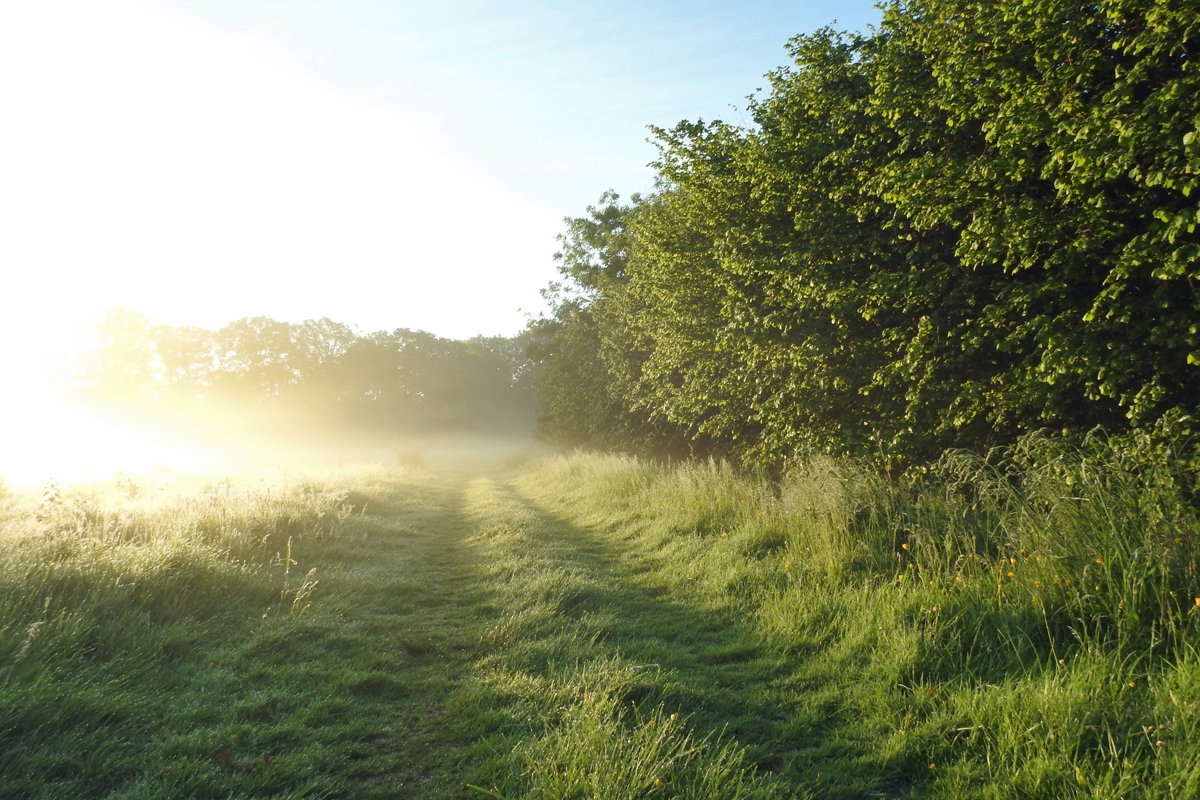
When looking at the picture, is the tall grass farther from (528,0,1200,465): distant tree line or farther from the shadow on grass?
(528,0,1200,465): distant tree line

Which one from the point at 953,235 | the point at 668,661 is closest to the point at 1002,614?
the point at 668,661

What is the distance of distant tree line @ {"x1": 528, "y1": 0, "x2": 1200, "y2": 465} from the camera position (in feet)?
17.9

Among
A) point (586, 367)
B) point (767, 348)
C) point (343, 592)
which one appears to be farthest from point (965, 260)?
point (586, 367)

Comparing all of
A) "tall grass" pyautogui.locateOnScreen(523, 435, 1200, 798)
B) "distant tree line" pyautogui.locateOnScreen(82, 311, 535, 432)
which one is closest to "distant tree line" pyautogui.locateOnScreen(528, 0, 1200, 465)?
"tall grass" pyautogui.locateOnScreen(523, 435, 1200, 798)

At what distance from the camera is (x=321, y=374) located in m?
79.9

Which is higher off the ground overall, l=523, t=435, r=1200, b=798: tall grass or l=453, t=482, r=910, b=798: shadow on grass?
l=523, t=435, r=1200, b=798: tall grass

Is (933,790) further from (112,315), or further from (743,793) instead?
(112,315)

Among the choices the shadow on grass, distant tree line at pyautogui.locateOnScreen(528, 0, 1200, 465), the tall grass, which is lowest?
the shadow on grass

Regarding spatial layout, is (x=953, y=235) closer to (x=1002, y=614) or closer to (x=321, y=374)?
(x=1002, y=614)

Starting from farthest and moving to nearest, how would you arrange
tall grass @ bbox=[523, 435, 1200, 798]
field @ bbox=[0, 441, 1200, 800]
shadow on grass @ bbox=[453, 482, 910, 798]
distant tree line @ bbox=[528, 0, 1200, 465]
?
distant tree line @ bbox=[528, 0, 1200, 465], shadow on grass @ bbox=[453, 482, 910, 798], field @ bbox=[0, 441, 1200, 800], tall grass @ bbox=[523, 435, 1200, 798]

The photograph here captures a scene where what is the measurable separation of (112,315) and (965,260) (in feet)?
255

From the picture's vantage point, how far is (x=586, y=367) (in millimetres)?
26156

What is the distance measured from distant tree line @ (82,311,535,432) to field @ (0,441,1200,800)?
206 feet

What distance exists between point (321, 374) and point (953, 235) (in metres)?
83.7
